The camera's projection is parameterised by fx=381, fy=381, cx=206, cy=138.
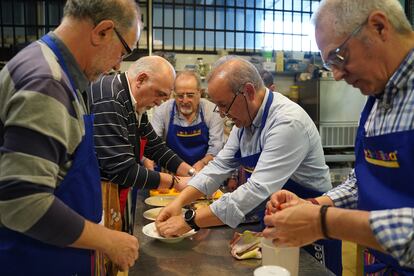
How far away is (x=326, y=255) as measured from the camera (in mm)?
1611

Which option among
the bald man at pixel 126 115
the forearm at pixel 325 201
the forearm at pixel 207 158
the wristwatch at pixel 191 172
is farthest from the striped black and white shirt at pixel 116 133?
the forearm at pixel 325 201

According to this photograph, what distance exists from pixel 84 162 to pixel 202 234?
0.73 meters

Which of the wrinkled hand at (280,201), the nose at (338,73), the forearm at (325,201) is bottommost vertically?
the forearm at (325,201)

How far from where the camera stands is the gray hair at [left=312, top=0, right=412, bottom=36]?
974 mm

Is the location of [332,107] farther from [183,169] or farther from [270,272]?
[270,272]

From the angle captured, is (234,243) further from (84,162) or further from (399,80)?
(399,80)

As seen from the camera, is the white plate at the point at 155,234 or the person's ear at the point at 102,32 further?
the white plate at the point at 155,234

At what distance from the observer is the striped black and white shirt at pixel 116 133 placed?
78.2 inches

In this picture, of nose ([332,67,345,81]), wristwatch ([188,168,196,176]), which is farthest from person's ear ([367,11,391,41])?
wristwatch ([188,168,196,176])

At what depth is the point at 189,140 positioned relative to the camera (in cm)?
→ 316

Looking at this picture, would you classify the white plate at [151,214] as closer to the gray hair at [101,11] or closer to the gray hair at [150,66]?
the gray hair at [150,66]

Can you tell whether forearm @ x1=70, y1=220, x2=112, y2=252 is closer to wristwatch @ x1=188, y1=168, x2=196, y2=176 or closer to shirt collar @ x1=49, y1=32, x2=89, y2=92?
shirt collar @ x1=49, y1=32, x2=89, y2=92

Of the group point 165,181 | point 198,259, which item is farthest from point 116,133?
point 198,259

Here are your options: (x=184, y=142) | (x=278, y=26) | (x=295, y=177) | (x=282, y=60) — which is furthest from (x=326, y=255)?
(x=278, y=26)
